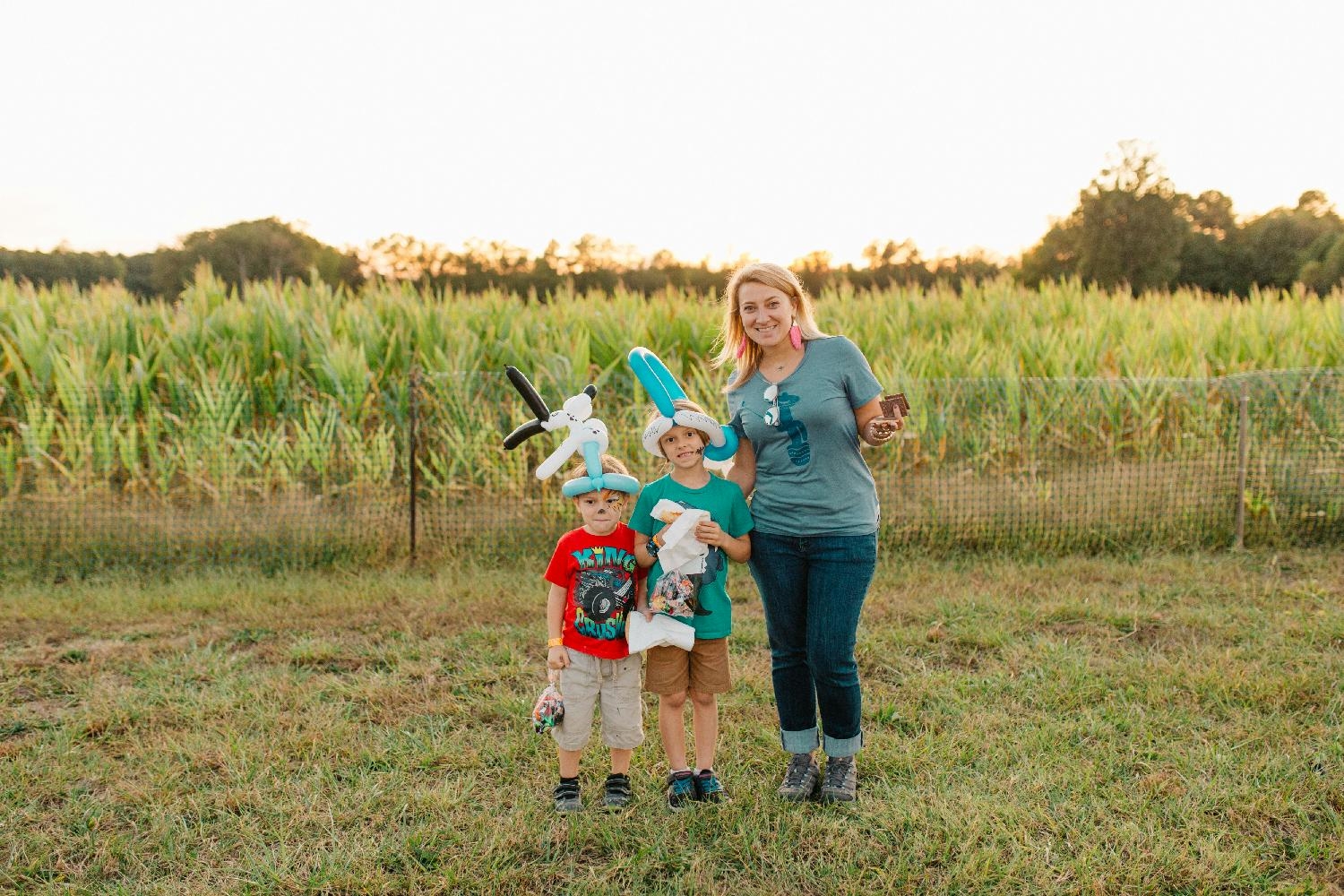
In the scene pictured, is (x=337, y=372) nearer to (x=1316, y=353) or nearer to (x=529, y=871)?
(x=529, y=871)

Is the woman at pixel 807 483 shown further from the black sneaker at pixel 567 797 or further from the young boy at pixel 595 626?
the black sneaker at pixel 567 797

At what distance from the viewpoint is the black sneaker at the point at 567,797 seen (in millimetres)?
3096

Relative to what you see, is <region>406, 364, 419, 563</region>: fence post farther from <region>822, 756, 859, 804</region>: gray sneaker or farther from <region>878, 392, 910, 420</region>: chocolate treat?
<region>878, 392, 910, 420</region>: chocolate treat

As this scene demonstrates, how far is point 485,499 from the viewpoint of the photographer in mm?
6887

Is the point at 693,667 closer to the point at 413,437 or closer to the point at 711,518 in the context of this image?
the point at 711,518

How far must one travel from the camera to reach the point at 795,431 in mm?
2977

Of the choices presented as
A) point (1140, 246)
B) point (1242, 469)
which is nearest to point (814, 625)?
point (1242, 469)

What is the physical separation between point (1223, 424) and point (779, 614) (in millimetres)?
5892

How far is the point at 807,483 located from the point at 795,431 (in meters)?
0.17

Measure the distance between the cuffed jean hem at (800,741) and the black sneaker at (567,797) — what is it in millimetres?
719

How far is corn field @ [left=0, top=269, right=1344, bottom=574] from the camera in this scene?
21.7 ft

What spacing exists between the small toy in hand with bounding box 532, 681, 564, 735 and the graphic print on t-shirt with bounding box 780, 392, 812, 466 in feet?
3.54

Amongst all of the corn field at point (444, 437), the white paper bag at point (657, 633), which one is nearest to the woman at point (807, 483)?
the white paper bag at point (657, 633)

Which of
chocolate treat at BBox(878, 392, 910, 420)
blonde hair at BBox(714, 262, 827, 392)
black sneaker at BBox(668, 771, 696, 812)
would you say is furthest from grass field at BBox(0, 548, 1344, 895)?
blonde hair at BBox(714, 262, 827, 392)
